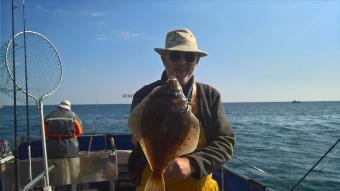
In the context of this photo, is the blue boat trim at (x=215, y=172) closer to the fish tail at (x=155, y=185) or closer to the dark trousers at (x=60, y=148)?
the dark trousers at (x=60, y=148)

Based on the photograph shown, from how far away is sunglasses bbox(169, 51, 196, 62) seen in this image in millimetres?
2895

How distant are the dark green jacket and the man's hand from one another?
0.12 metres

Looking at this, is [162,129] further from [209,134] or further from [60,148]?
[60,148]

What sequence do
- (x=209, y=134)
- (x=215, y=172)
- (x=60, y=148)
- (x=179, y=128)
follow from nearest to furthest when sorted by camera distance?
(x=179, y=128)
(x=209, y=134)
(x=215, y=172)
(x=60, y=148)

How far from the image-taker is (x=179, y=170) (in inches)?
96.8

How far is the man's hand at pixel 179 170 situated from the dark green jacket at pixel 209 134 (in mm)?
123

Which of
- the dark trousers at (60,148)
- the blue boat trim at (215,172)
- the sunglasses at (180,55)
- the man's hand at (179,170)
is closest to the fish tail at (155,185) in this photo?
the man's hand at (179,170)

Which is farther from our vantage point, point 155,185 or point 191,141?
point 191,141

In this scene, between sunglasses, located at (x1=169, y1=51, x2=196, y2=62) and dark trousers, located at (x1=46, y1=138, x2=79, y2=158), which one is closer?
sunglasses, located at (x1=169, y1=51, x2=196, y2=62)

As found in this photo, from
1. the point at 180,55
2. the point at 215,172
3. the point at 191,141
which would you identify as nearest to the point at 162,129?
the point at 191,141

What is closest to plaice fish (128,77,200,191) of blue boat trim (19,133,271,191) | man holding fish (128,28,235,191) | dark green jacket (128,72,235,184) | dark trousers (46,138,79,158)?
man holding fish (128,28,235,191)

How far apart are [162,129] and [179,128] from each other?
13 centimetres

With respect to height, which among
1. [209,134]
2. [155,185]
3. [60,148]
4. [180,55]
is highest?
[180,55]

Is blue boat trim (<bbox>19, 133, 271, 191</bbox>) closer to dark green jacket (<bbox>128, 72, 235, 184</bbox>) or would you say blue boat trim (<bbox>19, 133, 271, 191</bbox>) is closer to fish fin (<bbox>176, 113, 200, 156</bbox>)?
dark green jacket (<bbox>128, 72, 235, 184</bbox>)
